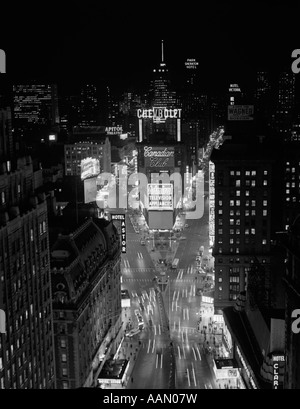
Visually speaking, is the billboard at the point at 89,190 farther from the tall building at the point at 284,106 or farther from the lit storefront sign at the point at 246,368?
the lit storefront sign at the point at 246,368

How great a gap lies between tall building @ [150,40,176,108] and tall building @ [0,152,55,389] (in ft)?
261

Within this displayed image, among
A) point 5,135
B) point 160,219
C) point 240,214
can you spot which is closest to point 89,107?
point 160,219

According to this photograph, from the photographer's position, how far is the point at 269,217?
45250mm

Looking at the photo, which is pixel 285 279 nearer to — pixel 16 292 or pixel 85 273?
pixel 16 292

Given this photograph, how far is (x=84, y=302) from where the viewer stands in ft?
109

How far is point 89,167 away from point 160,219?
24.5m

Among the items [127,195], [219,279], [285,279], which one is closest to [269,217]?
[219,279]

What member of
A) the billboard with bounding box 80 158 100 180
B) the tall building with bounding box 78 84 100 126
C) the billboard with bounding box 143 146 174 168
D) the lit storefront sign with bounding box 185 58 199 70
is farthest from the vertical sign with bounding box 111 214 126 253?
the lit storefront sign with bounding box 185 58 199 70

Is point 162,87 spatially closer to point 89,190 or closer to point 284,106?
point 284,106

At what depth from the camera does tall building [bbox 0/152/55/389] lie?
21828 millimetres

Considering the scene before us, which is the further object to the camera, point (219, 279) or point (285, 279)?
point (219, 279)

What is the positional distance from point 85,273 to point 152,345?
7.69 m

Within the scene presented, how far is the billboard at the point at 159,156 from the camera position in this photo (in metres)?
73.2

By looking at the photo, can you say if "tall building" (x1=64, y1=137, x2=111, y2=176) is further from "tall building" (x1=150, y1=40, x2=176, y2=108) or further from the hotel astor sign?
"tall building" (x1=150, y1=40, x2=176, y2=108)
